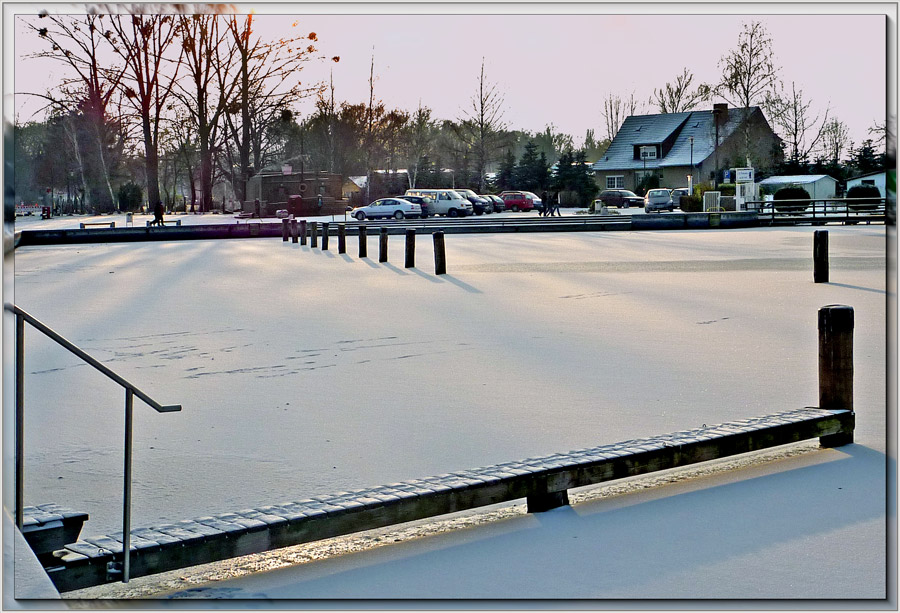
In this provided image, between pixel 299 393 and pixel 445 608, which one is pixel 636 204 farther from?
pixel 445 608

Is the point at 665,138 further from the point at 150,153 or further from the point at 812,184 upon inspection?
the point at 150,153

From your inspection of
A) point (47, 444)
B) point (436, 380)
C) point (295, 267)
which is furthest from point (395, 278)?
point (47, 444)

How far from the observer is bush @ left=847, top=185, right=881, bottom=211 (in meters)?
41.8

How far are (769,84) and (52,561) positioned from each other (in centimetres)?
5625

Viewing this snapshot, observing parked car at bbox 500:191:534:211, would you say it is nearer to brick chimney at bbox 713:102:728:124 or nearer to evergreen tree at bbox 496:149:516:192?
evergreen tree at bbox 496:149:516:192

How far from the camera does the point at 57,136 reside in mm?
51062

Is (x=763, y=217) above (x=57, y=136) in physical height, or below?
below

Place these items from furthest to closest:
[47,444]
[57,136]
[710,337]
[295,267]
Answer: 1. [57,136]
2. [295,267]
3. [710,337]
4. [47,444]

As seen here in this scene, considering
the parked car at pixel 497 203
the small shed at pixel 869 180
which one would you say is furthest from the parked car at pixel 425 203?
the small shed at pixel 869 180

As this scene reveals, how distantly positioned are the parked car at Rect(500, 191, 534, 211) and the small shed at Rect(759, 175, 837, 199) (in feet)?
55.4

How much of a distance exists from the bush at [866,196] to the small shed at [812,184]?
14.5 m

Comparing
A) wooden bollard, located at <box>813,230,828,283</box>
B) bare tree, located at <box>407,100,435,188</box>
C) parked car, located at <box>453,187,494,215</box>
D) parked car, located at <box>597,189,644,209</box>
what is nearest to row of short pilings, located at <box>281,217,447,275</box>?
wooden bollard, located at <box>813,230,828,283</box>

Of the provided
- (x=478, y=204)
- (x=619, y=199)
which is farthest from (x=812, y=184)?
(x=478, y=204)

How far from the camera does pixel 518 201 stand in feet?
203
